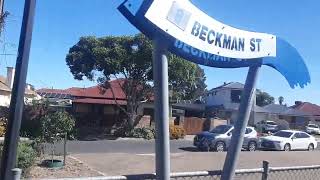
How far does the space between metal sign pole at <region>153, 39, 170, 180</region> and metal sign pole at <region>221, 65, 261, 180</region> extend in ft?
3.70

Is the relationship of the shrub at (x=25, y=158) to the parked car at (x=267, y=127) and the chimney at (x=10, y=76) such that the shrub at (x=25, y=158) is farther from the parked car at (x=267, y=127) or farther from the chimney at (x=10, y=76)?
the parked car at (x=267, y=127)

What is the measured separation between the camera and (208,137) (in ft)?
94.2

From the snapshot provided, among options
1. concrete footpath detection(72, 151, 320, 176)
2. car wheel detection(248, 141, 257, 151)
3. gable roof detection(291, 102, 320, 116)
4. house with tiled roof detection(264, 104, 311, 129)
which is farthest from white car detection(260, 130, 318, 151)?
gable roof detection(291, 102, 320, 116)

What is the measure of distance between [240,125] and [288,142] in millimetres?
28664

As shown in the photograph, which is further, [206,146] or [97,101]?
[97,101]

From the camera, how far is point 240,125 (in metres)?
5.46

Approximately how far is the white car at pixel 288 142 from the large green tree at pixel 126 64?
7.01 meters

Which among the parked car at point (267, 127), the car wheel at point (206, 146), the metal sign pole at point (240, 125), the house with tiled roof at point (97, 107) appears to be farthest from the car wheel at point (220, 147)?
the parked car at point (267, 127)

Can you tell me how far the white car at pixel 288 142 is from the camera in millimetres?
32438

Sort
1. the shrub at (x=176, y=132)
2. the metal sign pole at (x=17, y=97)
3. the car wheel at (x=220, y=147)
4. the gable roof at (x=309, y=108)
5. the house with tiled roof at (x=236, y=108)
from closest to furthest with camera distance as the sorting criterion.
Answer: the metal sign pole at (x=17, y=97) < the car wheel at (x=220, y=147) < the shrub at (x=176, y=132) < the house with tiled roof at (x=236, y=108) < the gable roof at (x=309, y=108)

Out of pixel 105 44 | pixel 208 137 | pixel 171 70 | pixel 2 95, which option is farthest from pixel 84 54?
pixel 2 95

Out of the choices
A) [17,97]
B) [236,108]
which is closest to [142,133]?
[236,108]

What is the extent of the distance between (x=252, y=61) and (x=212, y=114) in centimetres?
6074

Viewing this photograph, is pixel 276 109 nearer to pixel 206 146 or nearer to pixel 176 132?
pixel 176 132
